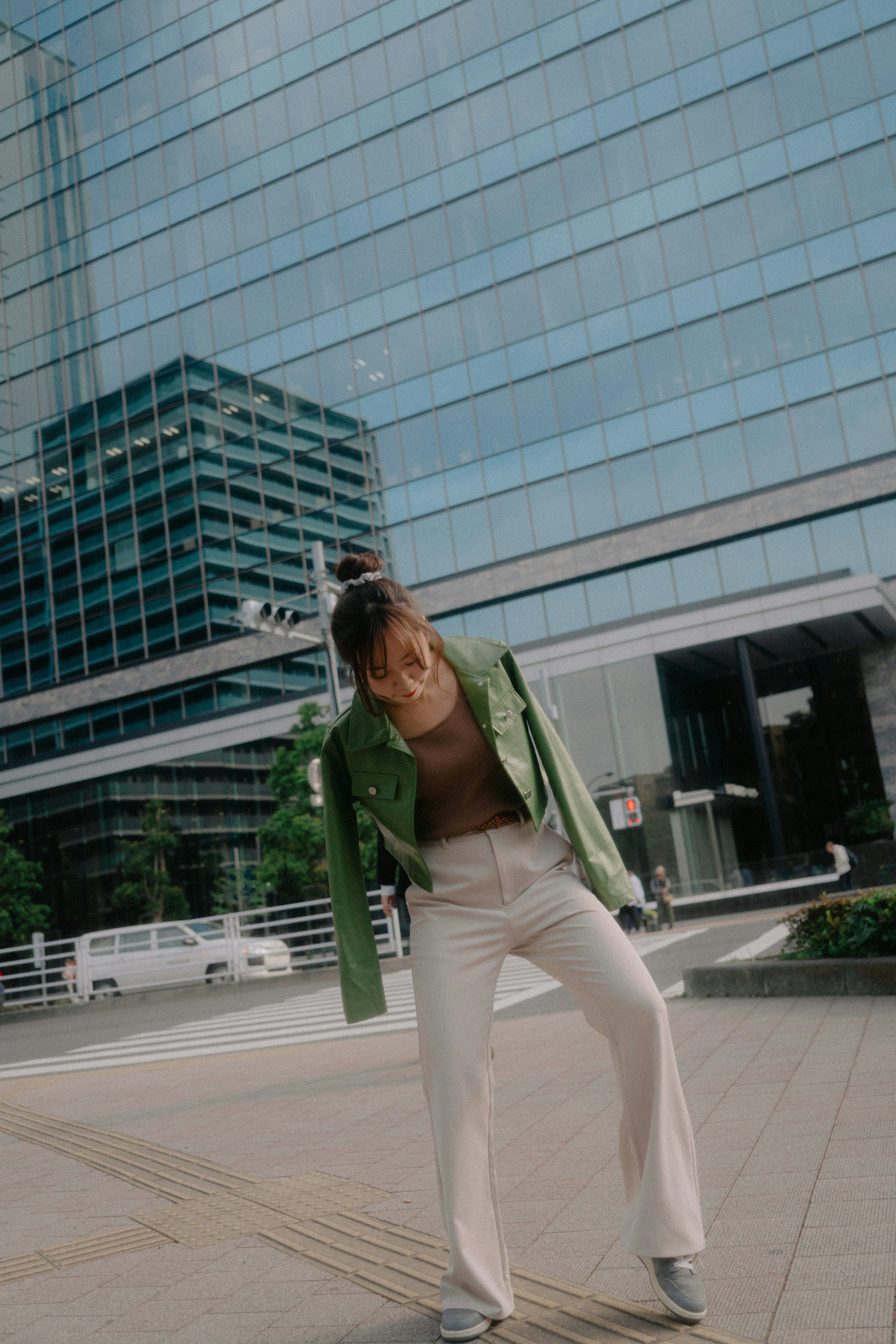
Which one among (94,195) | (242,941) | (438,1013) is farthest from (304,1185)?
(94,195)

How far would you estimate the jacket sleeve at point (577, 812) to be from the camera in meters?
2.91

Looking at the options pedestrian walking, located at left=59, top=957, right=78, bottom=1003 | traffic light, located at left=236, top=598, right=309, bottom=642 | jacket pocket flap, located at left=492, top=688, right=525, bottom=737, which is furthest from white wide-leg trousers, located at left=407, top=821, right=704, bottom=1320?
pedestrian walking, located at left=59, top=957, right=78, bottom=1003

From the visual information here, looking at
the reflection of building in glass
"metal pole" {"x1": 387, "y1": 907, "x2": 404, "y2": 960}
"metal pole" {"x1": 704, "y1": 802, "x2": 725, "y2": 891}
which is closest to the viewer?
"metal pole" {"x1": 387, "y1": 907, "x2": 404, "y2": 960}

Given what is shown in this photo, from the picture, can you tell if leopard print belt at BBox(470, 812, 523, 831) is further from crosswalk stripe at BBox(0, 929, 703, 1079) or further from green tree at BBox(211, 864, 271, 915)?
green tree at BBox(211, 864, 271, 915)

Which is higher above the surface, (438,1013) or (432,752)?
(432,752)

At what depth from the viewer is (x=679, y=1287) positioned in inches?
99.3

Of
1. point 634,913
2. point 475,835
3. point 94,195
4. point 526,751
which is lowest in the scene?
point 634,913

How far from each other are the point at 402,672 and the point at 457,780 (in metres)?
0.35

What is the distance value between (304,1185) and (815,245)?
29.7m

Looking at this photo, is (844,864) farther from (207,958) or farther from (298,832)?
(207,958)

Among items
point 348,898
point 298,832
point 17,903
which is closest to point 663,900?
point 298,832

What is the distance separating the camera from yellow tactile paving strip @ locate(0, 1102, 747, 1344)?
2562 mm

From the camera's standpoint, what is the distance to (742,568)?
95.7 feet

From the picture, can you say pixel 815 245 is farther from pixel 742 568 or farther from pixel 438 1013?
pixel 438 1013
